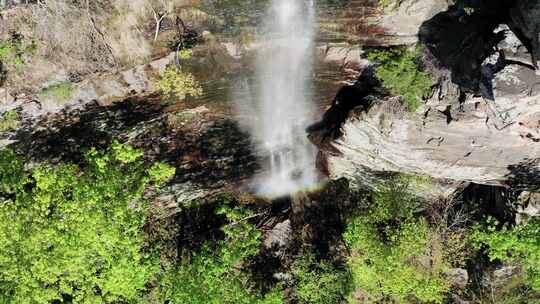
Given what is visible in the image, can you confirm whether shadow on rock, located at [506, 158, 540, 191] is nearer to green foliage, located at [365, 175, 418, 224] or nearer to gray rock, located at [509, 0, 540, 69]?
green foliage, located at [365, 175, 418, 224]

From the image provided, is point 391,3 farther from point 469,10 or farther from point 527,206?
point 527,206

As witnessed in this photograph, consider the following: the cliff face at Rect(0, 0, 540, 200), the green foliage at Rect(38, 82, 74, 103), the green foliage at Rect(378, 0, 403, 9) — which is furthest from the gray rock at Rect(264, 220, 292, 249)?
the green foliage at Rect(378, 0, 403, 9)

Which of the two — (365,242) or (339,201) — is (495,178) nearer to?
(365,242)

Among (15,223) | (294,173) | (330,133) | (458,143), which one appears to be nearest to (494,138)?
(458,143)

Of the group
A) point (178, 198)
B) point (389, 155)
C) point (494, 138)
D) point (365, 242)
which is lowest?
point (365, 242)

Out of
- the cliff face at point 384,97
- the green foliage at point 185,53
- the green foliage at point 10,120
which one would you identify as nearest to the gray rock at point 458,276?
the cliff face at point 384,97

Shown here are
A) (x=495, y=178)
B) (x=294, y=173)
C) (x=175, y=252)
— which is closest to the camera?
(x=495, y=178)

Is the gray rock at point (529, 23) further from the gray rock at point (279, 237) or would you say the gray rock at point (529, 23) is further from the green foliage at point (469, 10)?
the gray rock at point (279, 237)
